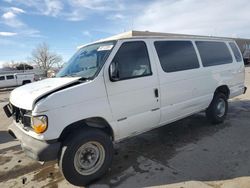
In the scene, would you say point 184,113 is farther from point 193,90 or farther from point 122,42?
point 122,42

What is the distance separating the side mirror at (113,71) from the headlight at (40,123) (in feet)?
3.76

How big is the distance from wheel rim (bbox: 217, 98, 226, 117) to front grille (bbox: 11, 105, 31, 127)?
4659 mm

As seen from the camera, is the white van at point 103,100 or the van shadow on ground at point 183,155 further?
the van shadow on ground at point 183,155

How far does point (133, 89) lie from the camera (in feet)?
12.9

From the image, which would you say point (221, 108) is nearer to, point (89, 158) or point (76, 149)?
point (89, 158)

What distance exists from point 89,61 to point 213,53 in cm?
337

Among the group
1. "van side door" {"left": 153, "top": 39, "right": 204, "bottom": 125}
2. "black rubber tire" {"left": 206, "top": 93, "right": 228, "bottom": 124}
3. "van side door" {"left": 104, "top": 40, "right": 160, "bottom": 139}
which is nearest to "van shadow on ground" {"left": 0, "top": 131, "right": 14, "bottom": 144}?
"van side door" {"left": 104, "top": 40, "right": 160, "bottom": 139}

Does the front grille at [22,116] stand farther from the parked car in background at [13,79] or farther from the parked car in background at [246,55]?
the parked car in background at [246,55]

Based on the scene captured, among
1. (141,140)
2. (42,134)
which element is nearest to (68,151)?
(42,134)

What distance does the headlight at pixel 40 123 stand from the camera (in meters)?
3.12

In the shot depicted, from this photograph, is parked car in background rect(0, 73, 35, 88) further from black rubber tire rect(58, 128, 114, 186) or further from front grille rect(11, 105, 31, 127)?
black rubber tire rect(58, 128, 114, 186)

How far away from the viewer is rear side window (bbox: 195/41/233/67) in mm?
5522

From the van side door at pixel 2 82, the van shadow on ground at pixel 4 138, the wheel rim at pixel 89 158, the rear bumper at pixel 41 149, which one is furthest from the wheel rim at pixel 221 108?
the van side door at pixel 2 82

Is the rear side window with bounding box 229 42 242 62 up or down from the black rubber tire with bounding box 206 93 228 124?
up
